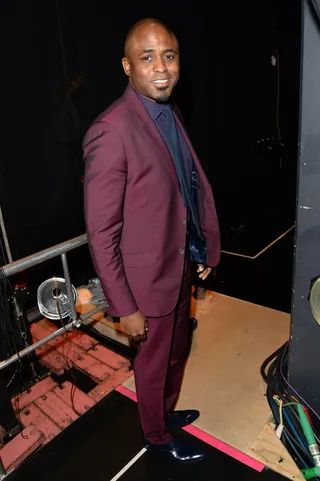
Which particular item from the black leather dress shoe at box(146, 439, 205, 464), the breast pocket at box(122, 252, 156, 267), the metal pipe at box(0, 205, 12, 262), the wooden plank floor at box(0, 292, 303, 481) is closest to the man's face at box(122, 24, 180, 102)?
the breast pocket at box(122, 252, 156, 267)

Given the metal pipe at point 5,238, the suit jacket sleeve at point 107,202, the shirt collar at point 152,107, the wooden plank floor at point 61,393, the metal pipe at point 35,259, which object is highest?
the shirt collar at point 152,107

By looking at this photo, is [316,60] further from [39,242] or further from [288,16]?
[288,16]

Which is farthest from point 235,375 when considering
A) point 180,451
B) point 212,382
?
point 180,451

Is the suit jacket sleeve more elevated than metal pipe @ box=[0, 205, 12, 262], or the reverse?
the suit jacket sleeve

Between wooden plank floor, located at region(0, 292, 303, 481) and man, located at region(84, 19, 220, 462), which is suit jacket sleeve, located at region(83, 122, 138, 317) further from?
wooden plank floor, located at region(0, 292, 303, 481)

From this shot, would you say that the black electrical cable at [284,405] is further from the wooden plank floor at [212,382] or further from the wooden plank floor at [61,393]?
the wooden plank floor at [61,393]

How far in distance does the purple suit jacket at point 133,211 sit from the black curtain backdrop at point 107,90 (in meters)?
2.11

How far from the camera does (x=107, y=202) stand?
1637mm

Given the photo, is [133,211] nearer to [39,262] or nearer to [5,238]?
[39,262]

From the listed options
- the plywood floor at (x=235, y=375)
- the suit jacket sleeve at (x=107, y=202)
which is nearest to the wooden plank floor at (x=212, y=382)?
the plywood floor at (x=235, y=375)

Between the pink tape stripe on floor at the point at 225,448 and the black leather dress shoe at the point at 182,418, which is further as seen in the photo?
the black leather dress shoe at the point at 182,418

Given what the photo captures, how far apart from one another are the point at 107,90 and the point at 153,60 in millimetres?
2525

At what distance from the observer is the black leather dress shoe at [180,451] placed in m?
2.19

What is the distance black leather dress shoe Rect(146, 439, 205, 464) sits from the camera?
219 centimetres
